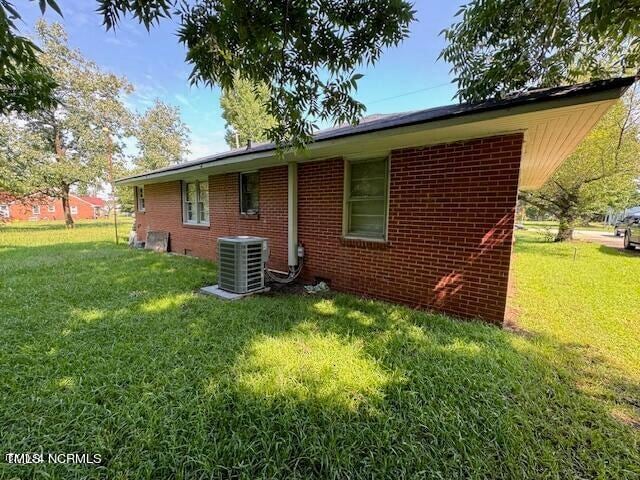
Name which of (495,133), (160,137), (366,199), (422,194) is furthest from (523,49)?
(160,137)

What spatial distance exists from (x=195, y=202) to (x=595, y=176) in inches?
609

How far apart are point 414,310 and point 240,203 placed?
4.97 m

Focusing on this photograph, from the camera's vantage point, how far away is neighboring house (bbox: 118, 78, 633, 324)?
10.3 ft

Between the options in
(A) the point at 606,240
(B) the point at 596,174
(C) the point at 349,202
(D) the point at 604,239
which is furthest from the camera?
(D) the point at 604,239

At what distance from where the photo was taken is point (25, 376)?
7.88 feet

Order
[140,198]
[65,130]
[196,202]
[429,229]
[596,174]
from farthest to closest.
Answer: [65,130]
[140,198]
[596,174]
[196,202]
[429,229]

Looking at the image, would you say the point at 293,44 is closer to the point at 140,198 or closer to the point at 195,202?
the point at 195,202

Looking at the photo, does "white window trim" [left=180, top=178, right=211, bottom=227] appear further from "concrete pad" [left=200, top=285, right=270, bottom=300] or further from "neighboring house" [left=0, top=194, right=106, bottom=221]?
"neighboring house" [left=0, top=194, right=106, bottom=221]

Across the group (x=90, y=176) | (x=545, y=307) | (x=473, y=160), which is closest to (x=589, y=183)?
(x=545, y=307)

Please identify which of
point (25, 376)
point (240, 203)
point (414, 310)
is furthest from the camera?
point (240, 203)

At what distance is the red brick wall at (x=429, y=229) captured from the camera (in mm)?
3582

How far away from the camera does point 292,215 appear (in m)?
5.66

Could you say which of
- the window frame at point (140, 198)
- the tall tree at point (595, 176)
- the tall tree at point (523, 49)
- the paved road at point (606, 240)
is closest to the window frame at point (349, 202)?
the tall tree at point (523, 49)

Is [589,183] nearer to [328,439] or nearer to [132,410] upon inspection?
[328,439]
